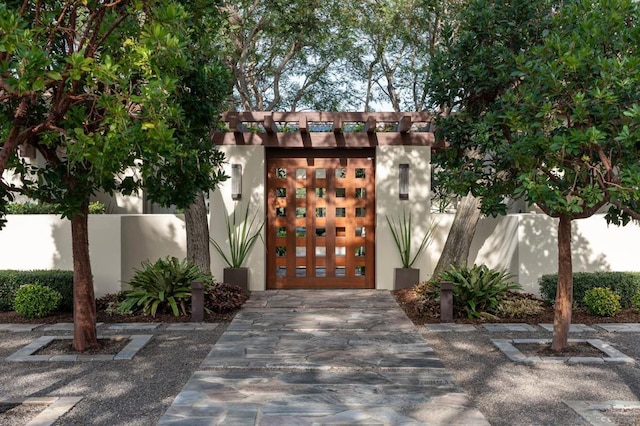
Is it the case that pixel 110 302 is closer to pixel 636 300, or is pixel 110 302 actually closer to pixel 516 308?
pixel 516 308

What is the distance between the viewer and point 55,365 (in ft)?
17.7

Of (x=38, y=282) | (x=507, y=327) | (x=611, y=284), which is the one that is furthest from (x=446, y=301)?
(x=38, y=282)

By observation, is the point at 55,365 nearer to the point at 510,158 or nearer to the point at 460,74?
the point at 510,158

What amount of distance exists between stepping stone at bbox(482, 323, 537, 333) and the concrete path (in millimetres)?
951

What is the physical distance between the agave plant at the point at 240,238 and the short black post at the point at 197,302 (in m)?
2.21

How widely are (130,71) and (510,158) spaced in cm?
347

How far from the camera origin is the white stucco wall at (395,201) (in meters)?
9.91

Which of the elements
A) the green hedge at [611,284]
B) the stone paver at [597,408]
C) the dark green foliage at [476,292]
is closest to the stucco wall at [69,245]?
the dark green foliage at [476,292]

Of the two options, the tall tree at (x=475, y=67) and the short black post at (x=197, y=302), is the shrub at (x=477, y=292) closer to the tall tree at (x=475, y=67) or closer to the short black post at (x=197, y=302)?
the tall tree at (x=475, y=67)

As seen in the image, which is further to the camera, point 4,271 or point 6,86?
point 4,271

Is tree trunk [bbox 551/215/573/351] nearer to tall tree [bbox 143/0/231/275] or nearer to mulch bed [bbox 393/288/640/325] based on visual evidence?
mulch bed [bbox 393/288/640/325]

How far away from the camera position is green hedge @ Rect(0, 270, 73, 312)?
790cm

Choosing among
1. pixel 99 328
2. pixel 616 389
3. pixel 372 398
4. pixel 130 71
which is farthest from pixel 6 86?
pixel 616 389

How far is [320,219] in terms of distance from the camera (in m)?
10.2
